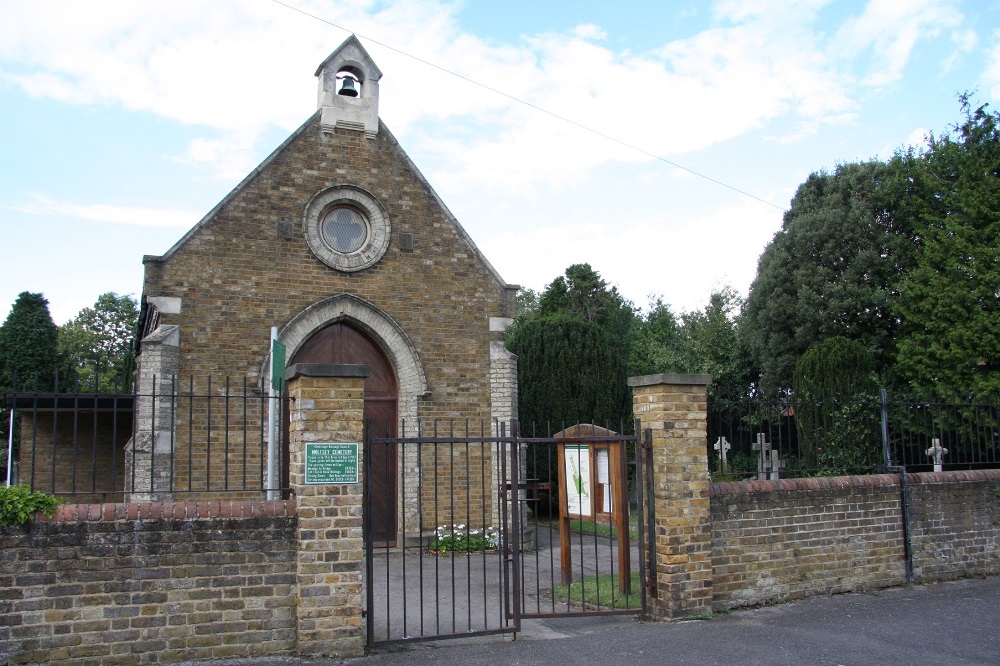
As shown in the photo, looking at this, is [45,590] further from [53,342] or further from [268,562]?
[53,342]

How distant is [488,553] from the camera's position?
13.2 metres

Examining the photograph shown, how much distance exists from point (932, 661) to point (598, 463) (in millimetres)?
4185

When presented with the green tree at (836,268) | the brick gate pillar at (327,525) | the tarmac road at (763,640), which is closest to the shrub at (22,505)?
the tarmac road at (763,640)

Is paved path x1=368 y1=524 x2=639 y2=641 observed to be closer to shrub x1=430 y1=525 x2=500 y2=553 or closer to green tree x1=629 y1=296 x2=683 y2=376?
shrub x1=430 y1=525 x2=500 y2=553

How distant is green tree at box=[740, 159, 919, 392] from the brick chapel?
46.0ft

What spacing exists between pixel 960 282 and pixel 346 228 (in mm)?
14397

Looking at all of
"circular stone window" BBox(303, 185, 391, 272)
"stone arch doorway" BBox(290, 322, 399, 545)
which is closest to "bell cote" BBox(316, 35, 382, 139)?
"circular stone window" BBox(303, 185, 391, 272)

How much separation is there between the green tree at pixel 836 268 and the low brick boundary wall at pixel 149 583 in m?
20.2

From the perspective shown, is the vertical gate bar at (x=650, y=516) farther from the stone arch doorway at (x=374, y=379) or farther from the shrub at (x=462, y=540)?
the stone arch doorway at (x=374, y=379)

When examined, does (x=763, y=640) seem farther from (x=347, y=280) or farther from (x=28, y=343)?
(x=28, y=343)

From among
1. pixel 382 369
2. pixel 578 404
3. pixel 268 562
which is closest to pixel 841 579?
pixel 268 562

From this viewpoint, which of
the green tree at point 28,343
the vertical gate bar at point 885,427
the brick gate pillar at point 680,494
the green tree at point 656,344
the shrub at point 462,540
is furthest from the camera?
the green tree at point 656,344

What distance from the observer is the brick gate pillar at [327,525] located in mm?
6535

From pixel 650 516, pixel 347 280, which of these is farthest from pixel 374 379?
pixel 650 516
